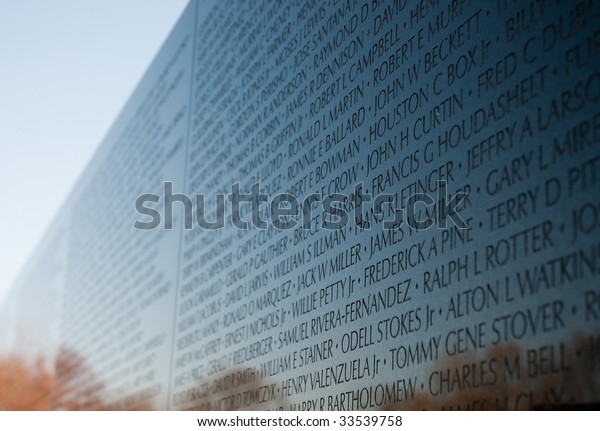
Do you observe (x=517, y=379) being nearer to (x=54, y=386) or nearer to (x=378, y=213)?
(x=378, y=213)

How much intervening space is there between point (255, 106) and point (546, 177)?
3888 mm

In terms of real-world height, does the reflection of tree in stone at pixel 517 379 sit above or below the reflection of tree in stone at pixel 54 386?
below

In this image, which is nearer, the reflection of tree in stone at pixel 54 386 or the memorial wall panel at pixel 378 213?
the memorial wall panel at pixel 378 213

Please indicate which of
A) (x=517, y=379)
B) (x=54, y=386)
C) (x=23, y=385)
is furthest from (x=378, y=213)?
(x=23, y=385)

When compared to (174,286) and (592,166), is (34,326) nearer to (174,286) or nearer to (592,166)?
(174,286)

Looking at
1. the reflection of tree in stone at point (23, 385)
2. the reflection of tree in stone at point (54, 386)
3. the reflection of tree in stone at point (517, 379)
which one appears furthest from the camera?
the reflection of tree in stone at point (23, 385)

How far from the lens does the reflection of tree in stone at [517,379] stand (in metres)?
3.37

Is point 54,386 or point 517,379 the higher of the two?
point 54,386

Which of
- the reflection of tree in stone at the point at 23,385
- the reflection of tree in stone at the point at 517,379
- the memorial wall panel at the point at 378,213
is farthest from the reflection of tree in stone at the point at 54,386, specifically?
the reflection of tree in stone at the point at 517,379

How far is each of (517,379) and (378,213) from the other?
1.57 m

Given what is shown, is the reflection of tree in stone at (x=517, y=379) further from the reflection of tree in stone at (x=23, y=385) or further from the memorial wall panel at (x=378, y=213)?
the reflection of tree in stone at (x=23, y=385)

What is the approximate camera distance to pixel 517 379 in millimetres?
3701

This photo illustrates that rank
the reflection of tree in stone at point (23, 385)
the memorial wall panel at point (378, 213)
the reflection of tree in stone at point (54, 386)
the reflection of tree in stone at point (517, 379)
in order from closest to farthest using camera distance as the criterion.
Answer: the reflection of tree in stone at point (517, 379) → the memorial wall panel at point (378, 213) → the reflection of tree in stone at point (54, 386) → the reflection of tree in stone at point (23, 385)
